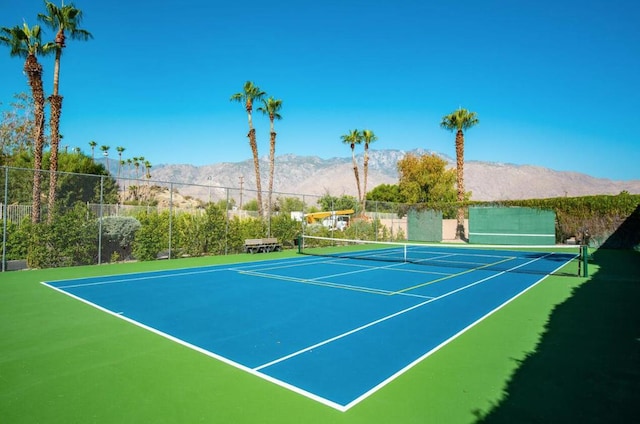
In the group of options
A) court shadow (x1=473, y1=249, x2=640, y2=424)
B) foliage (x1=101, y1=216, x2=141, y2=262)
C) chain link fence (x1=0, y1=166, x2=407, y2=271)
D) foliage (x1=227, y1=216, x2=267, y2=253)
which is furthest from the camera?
foliage (x1=227, y1=216, x2=267, y2=253)

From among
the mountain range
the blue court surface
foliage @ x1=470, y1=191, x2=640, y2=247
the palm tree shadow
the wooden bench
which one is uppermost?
the mountain range

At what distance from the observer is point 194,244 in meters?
18.1

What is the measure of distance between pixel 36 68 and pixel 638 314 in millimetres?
22579

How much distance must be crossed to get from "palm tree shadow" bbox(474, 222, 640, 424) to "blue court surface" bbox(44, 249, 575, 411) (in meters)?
1.17

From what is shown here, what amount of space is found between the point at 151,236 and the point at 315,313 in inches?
449

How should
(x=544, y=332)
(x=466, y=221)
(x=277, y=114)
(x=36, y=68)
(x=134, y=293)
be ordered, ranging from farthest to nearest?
(x=466, y=221)
(x=277, y=114)
(x=36, y=68)
(x=134, y=293)
(x=544, y=332)

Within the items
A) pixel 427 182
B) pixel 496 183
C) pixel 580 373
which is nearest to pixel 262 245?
pixel 580 373

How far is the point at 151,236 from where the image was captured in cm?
1645

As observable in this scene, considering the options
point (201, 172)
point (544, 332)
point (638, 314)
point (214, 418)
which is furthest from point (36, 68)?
point (201, 172)

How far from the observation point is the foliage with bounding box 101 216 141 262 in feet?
49.8

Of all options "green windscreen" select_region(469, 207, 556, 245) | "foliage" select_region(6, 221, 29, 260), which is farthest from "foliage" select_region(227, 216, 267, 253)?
"green windscreen" select_region(469, 207, 556, 245)

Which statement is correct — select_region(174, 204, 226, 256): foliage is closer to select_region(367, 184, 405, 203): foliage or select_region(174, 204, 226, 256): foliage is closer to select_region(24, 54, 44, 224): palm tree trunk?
select_region(24, 54, 44, 224): palm tree trunk

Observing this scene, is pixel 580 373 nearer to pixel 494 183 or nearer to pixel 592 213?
pixel 592 213

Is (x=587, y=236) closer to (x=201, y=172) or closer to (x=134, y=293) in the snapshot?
(x=134, y=293)
